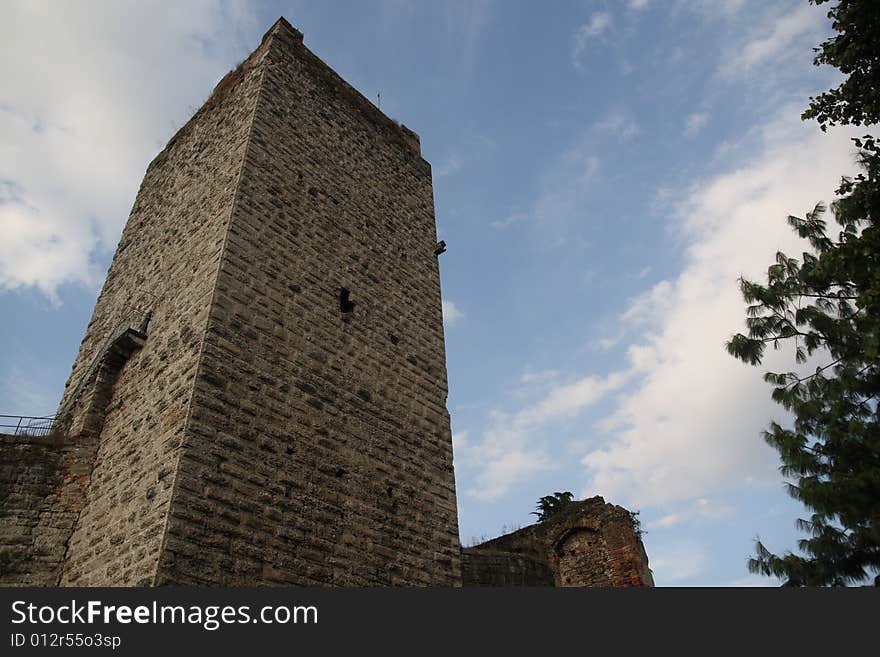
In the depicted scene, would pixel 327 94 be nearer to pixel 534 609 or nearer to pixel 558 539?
pixel 534 609

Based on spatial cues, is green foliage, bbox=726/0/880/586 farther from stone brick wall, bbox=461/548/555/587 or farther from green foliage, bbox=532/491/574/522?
green foliage, bbox=532/491/574/522

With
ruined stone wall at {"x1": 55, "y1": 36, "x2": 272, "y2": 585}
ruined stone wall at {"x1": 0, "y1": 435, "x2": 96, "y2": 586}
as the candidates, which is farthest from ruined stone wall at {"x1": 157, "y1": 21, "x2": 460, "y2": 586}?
ruined stone wall at {"x1": 0, "y1": 435, "x2": 96, "y2": 586}

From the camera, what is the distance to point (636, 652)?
4.05 metres

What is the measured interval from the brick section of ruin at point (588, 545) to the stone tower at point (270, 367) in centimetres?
498

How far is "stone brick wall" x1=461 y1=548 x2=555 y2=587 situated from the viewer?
24.7 feet

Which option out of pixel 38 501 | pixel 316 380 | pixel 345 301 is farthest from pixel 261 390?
pixel 38 501

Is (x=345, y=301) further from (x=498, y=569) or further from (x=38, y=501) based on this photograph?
(x=498, y=569)

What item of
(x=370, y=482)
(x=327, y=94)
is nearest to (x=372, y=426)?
(x=370, y=482)

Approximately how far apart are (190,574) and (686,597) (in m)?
3.43

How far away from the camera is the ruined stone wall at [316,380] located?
16.6 feet

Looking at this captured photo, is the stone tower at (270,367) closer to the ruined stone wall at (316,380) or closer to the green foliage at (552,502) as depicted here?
the ruined stone wall at (316,380)

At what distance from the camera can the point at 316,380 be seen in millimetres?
6273

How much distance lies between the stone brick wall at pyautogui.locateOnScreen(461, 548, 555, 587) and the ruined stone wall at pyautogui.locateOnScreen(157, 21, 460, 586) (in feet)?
3.65

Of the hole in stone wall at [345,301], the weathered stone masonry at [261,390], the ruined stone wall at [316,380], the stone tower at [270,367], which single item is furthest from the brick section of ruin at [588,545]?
the hole in stone wall at [345,301]
